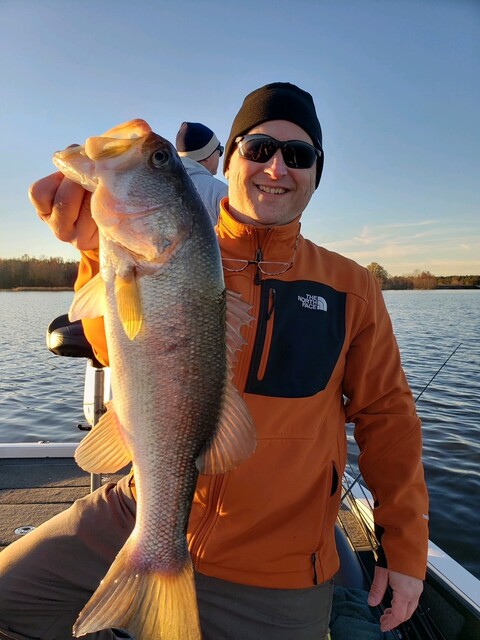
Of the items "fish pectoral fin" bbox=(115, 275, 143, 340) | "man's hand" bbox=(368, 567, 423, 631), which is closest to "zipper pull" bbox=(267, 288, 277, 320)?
"fish pectoral fin" bbox=(115, 275, 143, 340)

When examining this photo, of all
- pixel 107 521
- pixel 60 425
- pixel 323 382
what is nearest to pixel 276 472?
pixel 323 382

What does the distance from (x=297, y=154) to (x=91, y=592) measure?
→ 7.86ft

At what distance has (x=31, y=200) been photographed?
1844mm

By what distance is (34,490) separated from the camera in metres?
4.60

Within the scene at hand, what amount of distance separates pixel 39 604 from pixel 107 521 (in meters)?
0.46

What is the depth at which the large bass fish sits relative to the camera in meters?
1.70

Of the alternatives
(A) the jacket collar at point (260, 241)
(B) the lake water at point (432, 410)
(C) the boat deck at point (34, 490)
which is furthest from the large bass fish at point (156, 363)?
(B) the lake water at point (432, 410)

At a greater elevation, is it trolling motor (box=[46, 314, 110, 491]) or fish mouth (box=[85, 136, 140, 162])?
fish mouth (box=[85, 136, 140, 162])

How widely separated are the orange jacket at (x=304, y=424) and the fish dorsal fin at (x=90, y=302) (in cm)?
32

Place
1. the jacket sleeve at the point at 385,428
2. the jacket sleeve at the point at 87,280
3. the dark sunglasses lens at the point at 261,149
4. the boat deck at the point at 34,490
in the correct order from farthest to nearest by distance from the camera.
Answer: the boat deck at the point at 34,490 → the dark sunglasses lens at the point at 261,149 → the jacket sleeve at the point at 385,428 → the jacket sleeve at the point at 87,280

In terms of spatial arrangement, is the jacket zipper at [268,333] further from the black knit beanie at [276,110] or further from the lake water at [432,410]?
the lake water at [432,410]

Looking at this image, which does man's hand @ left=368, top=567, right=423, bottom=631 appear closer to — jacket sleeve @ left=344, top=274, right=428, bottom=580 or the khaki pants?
jacket sleeve @ left=344, top=274, right=428, bottom=580

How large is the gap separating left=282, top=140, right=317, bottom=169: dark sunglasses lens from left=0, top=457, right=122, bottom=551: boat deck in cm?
278

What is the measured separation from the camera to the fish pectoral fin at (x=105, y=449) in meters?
1.80
